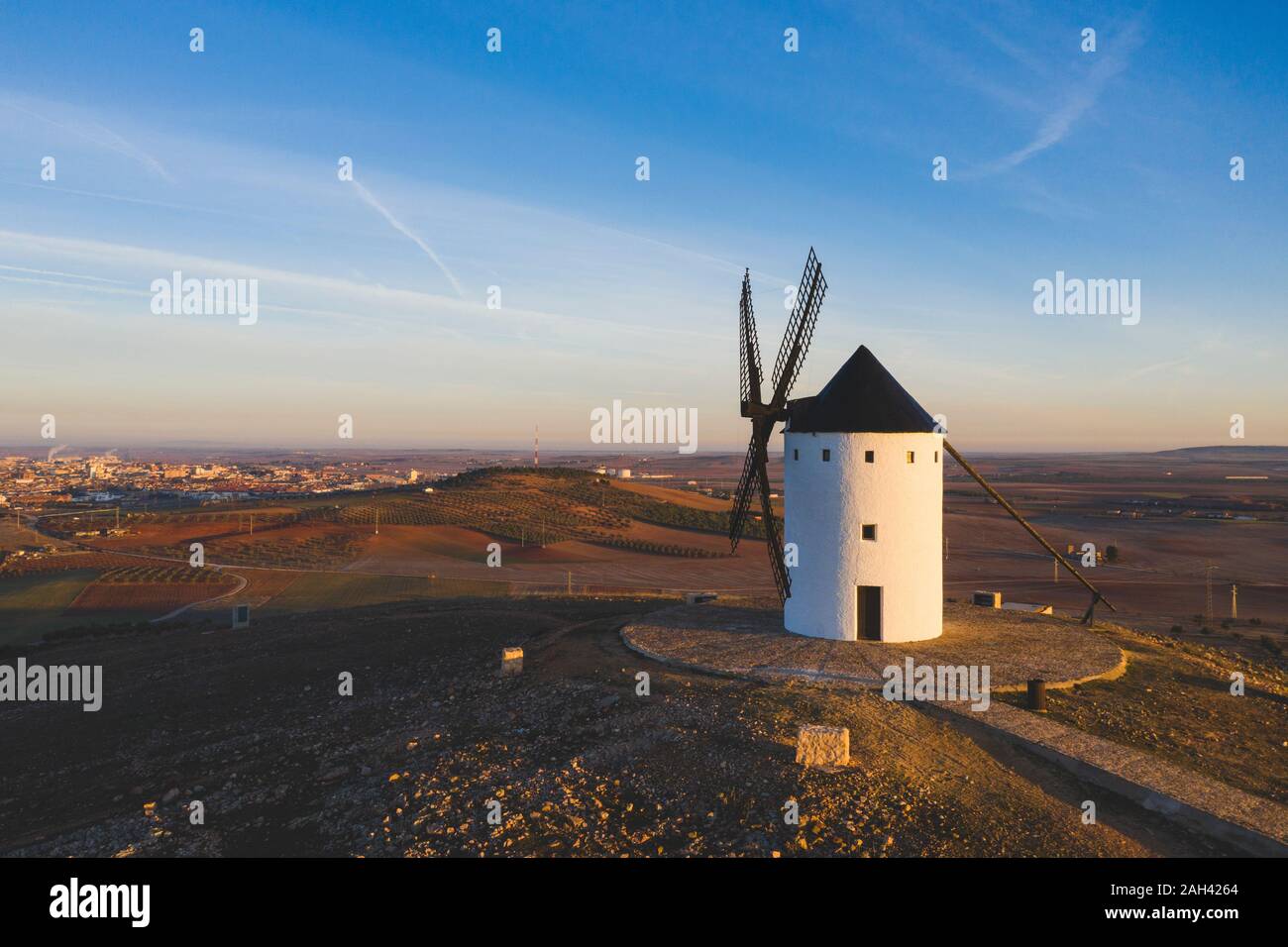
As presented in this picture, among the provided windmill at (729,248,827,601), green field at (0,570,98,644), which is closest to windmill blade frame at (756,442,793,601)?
windmill at (729,248,827,601)

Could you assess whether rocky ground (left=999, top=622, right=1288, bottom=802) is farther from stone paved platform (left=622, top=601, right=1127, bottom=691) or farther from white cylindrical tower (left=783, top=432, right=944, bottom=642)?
white cylindrical tower (left=783, top=432, right=944, bottom=642)

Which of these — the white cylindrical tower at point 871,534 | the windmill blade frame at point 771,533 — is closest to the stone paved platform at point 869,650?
the white cylindrical tower at point 871,534

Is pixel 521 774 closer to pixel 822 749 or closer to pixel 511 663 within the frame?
pixel 822 749

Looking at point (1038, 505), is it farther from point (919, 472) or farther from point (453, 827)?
point (453, 827)

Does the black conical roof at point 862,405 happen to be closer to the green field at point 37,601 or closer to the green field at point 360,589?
the green field at point 360,589

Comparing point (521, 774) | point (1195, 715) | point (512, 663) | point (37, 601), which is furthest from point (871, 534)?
point (37, 601)
